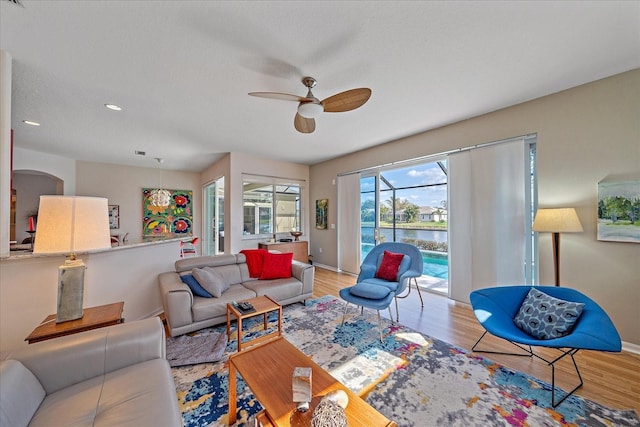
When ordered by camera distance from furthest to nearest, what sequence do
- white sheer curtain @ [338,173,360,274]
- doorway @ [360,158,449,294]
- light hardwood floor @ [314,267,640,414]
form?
white sheer curtain @ [338,173,360,274] → doorway @ [360,158,449,294] → light hardwood floor @ [314,267,640,414]

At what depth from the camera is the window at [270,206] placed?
17.7ft

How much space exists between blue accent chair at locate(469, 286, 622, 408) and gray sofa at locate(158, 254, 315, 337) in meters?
2.18

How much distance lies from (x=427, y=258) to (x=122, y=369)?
5.81m

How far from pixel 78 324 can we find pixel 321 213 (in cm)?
474

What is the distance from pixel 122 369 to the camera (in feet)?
4.56

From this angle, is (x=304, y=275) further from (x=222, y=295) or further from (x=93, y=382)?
(x=93, y=382)

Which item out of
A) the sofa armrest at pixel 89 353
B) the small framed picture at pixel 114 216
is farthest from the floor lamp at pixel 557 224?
the small framed picture at pixel 114 216

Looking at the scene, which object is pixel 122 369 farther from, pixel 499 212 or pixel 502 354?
pixel 499 212

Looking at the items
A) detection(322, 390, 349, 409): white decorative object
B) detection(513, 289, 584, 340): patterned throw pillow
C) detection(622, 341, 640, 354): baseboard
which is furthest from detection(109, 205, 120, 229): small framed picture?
detection(622, 341, 640, 354): baseboard

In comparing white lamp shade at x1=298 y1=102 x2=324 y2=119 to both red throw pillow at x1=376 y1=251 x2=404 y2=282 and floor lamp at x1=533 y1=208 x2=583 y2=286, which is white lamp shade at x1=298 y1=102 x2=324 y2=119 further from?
floor lamp at x1=533 y1=208 x2=583 y2=286

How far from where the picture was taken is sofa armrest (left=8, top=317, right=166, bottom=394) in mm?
1226

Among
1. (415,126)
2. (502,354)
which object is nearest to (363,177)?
(415,126)

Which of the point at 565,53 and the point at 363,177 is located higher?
the point at 565,53

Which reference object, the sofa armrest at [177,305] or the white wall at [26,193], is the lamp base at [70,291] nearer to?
the sofa armrest at [177,305]
